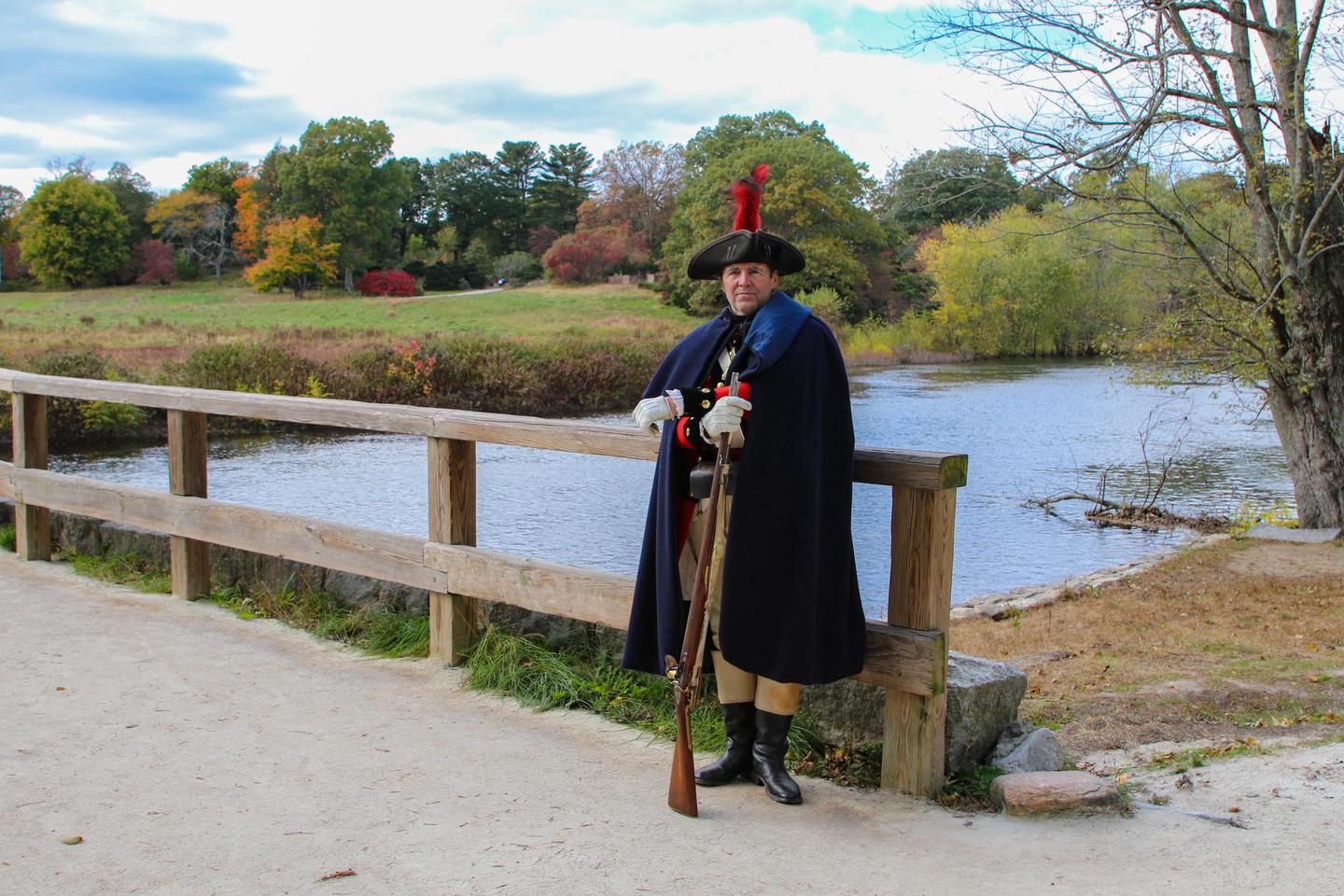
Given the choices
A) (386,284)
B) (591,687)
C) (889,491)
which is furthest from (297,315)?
(591,687)

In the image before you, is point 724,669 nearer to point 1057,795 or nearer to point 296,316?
point 1057,795

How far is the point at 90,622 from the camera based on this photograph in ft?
17.4

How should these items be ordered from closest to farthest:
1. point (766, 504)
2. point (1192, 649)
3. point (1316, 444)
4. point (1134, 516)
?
point (766, 504), point (1192, 649), point (1316, 444), point (1134, 516)

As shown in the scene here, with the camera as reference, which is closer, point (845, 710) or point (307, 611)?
point (845, 710)

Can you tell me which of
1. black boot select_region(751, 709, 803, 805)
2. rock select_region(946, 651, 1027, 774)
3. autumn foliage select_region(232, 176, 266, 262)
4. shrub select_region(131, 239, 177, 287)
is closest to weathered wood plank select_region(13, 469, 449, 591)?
black boot select_region(751, 709, 803, 805)

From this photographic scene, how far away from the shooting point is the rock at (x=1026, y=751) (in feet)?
12.1

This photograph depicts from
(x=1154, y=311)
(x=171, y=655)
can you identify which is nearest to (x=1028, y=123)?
(x=1154, y=311)

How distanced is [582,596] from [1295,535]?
9.82m

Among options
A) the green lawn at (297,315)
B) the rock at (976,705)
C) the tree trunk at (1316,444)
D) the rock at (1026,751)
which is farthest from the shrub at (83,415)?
the rock at (1026,751)

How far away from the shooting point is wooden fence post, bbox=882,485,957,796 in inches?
138

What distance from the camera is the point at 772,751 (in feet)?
11.6

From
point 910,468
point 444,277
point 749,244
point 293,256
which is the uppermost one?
point 293,256

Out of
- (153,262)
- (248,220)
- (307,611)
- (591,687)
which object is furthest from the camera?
(248,220)

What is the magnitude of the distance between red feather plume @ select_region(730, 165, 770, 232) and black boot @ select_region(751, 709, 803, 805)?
1482 mm
